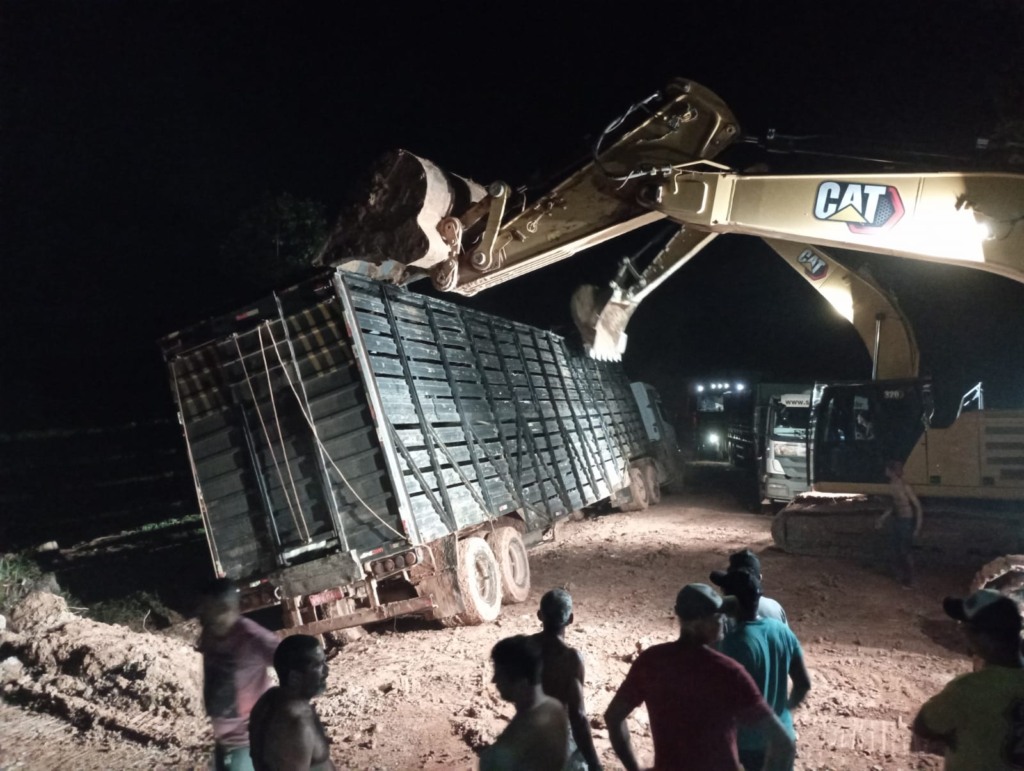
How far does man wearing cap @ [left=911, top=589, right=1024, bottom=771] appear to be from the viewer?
1943 mm

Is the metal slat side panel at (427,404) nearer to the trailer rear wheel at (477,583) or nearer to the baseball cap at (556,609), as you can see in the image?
the trailer rear wheel at (477,583)

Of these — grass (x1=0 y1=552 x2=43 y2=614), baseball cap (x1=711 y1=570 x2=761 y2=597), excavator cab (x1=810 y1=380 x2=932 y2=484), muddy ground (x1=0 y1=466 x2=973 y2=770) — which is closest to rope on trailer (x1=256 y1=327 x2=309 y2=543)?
muddy ground (x1=0 y1=466 x2=973 y2=770)

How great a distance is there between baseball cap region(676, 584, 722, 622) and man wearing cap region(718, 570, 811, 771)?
0.45 meters

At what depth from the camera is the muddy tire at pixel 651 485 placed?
1537 centimetres

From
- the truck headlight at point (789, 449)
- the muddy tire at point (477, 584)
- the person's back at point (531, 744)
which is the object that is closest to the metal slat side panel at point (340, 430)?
the muddy tire at point (477, 584)

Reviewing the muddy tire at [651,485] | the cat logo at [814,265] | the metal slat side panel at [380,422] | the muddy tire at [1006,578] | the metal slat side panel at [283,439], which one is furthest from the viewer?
the muddy tire at [651,485]

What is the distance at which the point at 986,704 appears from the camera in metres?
1.98

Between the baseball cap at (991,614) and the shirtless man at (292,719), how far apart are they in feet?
7.40

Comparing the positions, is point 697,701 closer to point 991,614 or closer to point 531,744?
point 531,744

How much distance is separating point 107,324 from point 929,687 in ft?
45.3

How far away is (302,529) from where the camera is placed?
590 cm

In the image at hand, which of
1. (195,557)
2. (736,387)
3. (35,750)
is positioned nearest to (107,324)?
(195,557)

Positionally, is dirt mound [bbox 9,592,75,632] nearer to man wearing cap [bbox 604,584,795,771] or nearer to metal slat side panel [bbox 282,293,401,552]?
metal slat side panel [bbox 282,293,401,552]

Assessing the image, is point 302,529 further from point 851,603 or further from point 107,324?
point 107,324
